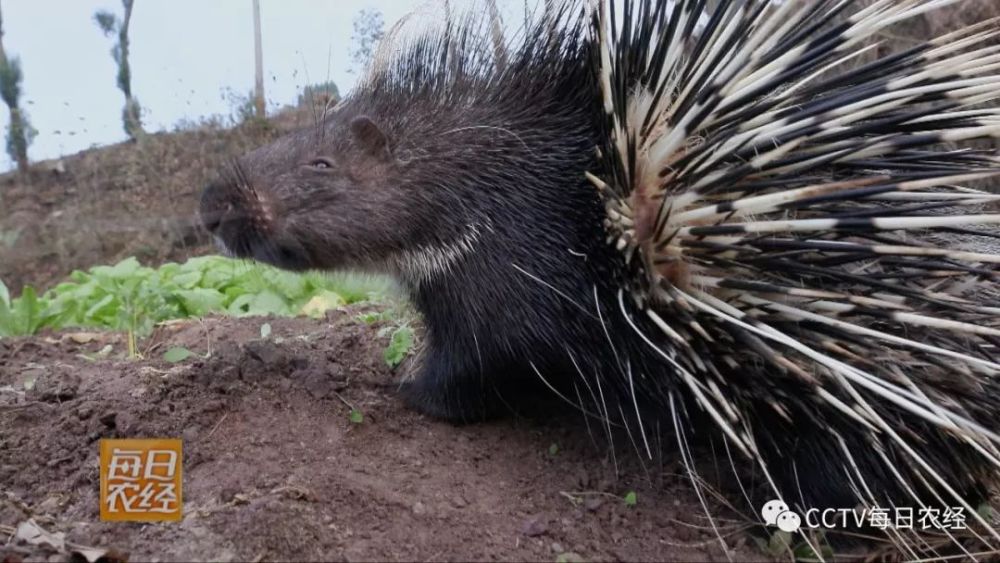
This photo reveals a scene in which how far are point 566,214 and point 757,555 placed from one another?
1.07 m

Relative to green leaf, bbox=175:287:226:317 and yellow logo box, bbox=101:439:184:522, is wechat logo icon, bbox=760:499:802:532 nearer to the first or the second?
yellow logo box, bbox=101:439:184:522

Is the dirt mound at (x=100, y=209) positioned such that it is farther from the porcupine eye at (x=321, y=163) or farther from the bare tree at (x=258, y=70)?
the porcupine eye at (x=321, y=163)

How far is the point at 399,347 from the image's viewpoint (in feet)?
10.3

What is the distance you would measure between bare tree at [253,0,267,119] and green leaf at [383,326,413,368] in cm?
220

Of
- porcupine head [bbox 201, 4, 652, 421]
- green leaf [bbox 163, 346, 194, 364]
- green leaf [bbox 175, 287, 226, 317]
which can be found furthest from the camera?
green leaf [bbox 175, 287, 226, 317]

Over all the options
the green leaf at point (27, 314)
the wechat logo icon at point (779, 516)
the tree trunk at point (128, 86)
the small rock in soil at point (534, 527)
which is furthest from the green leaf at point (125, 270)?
the wechat logo icon at point (779, 516)

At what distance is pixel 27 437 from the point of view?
7.97ft

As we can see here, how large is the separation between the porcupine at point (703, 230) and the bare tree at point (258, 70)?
228 cm

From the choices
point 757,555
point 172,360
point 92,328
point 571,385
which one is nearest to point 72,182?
point 92,328

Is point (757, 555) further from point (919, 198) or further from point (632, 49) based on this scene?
point (632, 49)

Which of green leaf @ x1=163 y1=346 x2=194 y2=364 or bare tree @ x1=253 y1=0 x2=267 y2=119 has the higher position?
bare tree @ x1=253 y1=0 x2=267 y2=119

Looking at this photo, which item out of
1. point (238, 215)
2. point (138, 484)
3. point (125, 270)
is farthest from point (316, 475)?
point (125, 270)

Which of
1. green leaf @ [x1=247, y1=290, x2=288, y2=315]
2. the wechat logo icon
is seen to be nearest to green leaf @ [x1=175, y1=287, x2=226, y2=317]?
green leaf @ [x1=247, y1=290, x2=288, y2=315]

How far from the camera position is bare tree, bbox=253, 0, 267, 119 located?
5206 millimetres
